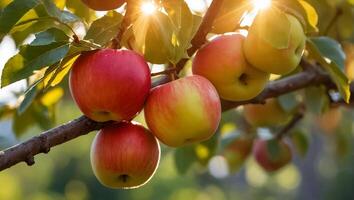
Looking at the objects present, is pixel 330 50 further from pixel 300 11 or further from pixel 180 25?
pixel 180 25

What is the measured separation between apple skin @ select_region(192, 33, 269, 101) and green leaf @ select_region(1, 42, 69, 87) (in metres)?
0.24

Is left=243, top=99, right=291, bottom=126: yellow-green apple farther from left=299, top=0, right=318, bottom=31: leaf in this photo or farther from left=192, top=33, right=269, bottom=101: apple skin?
left=192, top=33, right=269, bottom=101: apple skin

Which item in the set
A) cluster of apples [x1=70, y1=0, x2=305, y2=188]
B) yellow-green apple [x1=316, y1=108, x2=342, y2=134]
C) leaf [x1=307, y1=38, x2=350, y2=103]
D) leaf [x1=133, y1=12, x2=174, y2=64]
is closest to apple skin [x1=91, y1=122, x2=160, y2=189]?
cluster of apples [x1=70, y1=0, x2=305, y2=188]

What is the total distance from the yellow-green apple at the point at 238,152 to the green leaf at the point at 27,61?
3.69 ft

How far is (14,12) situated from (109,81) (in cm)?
17

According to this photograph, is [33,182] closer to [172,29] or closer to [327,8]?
[327,8]

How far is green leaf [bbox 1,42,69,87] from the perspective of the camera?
104cm

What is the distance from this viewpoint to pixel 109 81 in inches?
41.1

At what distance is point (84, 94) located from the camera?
41.4 inches

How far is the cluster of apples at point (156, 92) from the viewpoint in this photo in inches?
41.1

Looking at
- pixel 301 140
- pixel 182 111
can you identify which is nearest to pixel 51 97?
pixel 182 111

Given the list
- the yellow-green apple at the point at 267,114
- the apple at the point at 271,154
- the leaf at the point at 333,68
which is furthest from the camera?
the apple at the point at 271,154

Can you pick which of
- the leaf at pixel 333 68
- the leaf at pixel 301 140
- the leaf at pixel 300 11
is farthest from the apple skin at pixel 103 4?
the leaf at pixel 301 140

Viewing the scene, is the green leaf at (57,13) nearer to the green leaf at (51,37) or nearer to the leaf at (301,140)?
the green leaf at (51,37)
